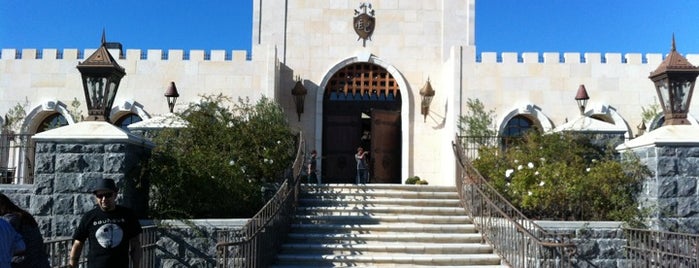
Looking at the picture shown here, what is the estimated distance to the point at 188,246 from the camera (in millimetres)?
8891

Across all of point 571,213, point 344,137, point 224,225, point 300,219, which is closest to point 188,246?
point 224,225

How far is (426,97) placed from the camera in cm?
1655

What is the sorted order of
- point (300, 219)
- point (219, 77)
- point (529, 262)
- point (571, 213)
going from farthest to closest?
point (219, 77) → point (300, 219) → point (571, 213) → point (529, 262)

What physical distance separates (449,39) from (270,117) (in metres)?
5.71

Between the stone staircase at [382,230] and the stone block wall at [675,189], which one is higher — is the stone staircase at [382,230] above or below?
below

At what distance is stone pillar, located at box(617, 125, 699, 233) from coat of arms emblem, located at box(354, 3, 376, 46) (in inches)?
351

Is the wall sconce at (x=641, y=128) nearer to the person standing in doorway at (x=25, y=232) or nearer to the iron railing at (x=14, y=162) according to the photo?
the iron railing at (x=14, y=162)

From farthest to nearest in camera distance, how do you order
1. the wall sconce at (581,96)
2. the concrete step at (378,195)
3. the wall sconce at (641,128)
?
the wall sconce at (641,128)
the wall sconce at (581,96)
the concrete step at (378,195)

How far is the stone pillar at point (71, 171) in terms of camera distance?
26.7ft

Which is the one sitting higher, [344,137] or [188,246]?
[344,137]

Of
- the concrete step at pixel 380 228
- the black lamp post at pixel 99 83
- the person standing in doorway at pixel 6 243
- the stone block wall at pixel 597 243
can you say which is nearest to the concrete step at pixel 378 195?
the concrete step at pixel 380 228

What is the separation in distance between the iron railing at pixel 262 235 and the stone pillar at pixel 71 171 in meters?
1.61

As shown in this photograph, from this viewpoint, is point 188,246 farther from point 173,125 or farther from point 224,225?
point 173,125

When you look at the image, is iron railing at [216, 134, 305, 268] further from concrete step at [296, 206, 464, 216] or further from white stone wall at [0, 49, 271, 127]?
white stone wall at [0, 49, 271, 127]
